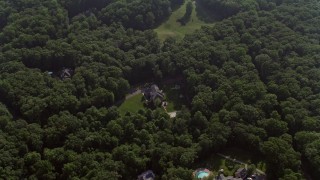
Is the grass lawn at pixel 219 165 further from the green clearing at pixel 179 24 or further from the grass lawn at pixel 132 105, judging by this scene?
the green clearing at pixel 179 24

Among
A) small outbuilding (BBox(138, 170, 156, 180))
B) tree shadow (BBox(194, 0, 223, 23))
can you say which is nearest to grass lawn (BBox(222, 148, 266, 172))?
small outbuilding (BBox(138, 170, 156, 180))

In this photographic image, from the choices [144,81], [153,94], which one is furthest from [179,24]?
[153,94]

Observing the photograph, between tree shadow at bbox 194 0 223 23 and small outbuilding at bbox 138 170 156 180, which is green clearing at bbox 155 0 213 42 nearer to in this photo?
tree shadow at bbox 194 0 223 23

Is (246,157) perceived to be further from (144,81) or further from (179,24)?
(179,24)

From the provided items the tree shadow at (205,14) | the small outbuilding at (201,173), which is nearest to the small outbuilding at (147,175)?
the small outbuilding at (201,173)

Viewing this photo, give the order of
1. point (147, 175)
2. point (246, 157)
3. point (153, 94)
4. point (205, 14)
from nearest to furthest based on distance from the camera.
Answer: point (147, 175)
point (246, 157)
point (153, 94)
point (205, 14)

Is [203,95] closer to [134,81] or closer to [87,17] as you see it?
[134,81]

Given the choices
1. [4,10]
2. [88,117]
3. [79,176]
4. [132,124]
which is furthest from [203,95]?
[4,10]
